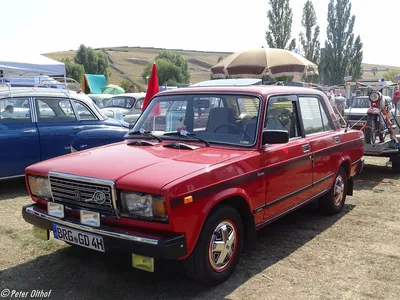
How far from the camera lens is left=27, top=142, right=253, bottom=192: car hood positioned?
10.5ft

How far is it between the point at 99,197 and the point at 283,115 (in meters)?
2.34

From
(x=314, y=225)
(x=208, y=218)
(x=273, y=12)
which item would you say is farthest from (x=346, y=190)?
(x=273, y=12)

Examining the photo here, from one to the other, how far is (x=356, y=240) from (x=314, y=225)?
65 cm

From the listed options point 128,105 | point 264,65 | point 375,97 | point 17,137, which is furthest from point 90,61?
point 17,137

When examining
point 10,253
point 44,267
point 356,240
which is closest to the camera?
point 44,267

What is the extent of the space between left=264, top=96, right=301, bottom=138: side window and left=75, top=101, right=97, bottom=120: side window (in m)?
4.18

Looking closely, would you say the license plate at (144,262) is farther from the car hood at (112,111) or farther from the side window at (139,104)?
the side window at (139,104)

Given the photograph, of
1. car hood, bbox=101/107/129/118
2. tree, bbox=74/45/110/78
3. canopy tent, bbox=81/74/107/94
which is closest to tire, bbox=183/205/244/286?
car hood, bbox=101/107/129/118

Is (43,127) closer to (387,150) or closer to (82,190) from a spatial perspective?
(82,190)

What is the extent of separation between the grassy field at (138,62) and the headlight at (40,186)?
7175cm

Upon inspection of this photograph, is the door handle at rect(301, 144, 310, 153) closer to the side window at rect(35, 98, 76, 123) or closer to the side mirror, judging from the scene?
the side mirror

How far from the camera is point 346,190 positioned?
6031 mm

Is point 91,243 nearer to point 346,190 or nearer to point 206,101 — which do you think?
point 206,101

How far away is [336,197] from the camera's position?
18.9 feet
